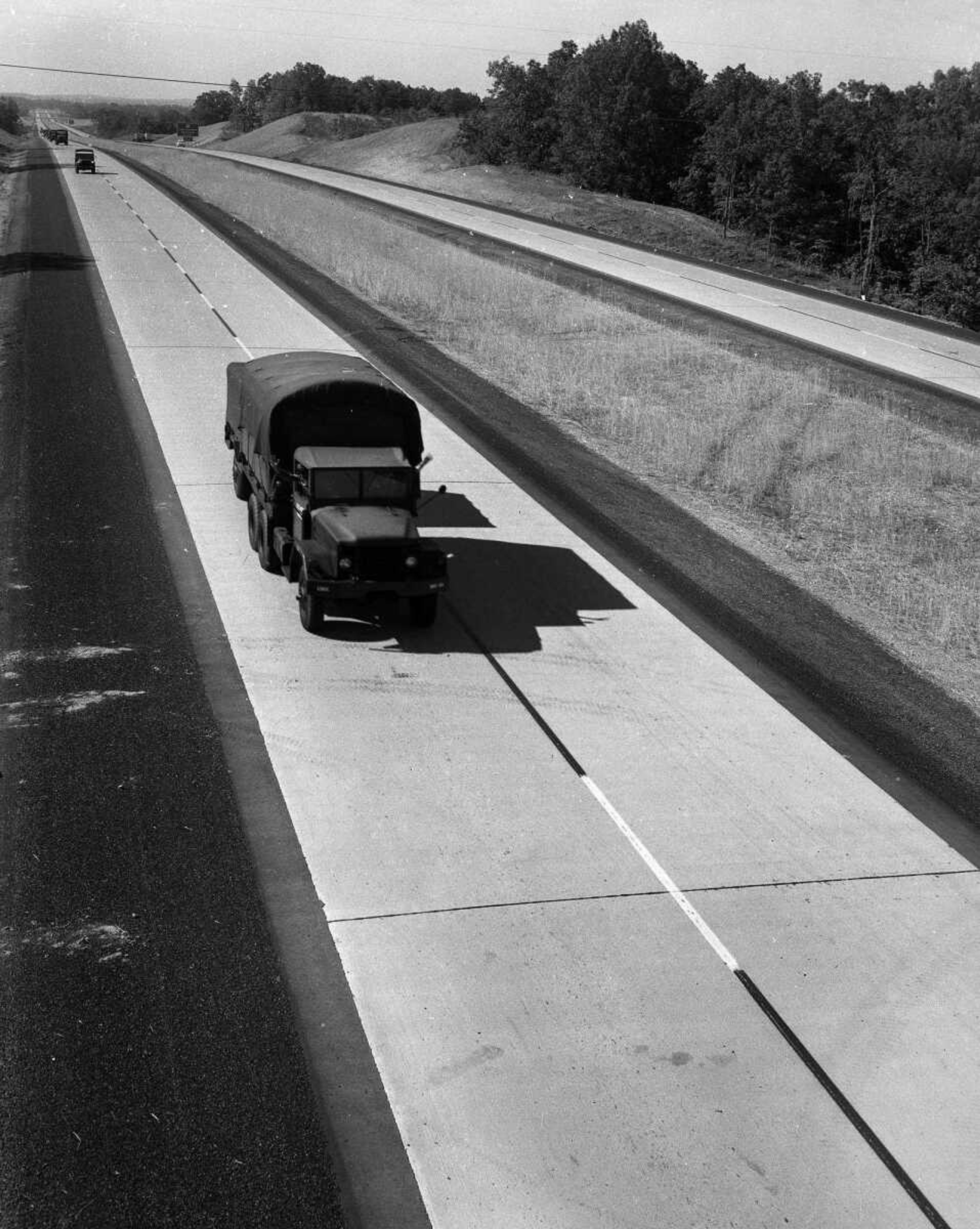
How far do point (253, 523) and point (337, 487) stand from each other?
2503 mm

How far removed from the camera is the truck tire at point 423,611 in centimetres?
1448

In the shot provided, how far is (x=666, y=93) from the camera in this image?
84.3 meters

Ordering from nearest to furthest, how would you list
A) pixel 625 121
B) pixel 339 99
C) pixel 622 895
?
pixel 622 895, pixel 625 121, pixel 339 99

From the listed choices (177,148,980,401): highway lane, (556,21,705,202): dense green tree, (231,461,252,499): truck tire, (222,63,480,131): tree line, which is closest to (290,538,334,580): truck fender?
(231,461,252,499): truck tire

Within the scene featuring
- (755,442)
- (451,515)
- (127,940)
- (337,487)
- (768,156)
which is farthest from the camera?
(768,156)

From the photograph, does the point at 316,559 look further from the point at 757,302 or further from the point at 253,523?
the point at 757,302

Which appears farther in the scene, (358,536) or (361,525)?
(361,525)

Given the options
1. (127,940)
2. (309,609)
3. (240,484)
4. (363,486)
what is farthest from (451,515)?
(127,940)

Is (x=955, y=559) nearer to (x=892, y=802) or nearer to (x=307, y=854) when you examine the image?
(x=892, y=802)

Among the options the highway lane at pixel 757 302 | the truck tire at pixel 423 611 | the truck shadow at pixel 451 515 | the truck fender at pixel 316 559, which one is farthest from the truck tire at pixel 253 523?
the highway lane at pixel 757 302

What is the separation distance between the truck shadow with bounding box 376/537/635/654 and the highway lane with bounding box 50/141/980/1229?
0.22 ft

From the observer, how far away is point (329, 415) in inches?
600

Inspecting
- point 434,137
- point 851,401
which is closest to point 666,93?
point 434,137

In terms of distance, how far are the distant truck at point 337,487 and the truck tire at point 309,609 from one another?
2 centimetres
